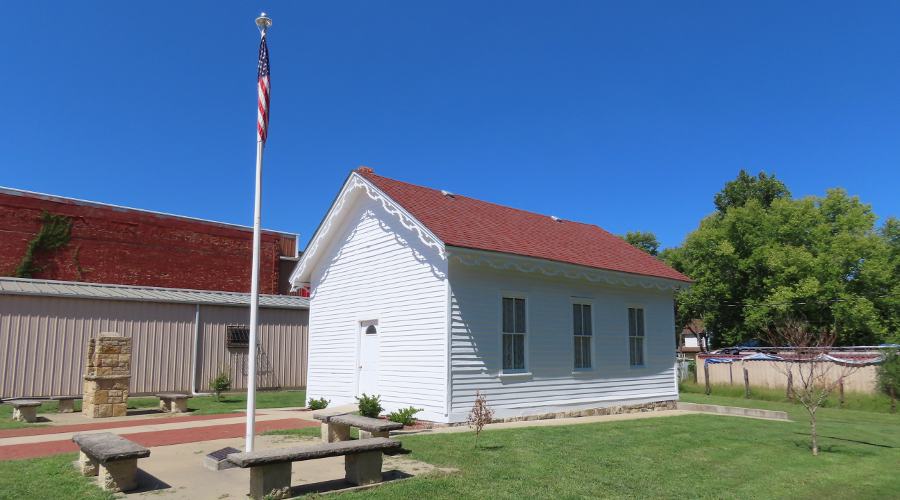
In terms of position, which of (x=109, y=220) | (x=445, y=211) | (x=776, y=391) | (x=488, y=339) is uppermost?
(x=109, y=220)

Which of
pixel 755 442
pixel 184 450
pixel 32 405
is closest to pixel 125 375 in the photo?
pixel 32 405

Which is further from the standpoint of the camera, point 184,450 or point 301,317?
point 301,317

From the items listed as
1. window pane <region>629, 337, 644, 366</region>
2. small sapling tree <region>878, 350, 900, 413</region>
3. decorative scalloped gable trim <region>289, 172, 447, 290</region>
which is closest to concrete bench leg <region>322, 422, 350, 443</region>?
decorative scalloped gable trim <region>289, 172, 447, 290</region>

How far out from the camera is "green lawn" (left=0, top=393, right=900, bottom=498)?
7.36 metres

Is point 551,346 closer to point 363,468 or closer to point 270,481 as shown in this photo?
point 363,468

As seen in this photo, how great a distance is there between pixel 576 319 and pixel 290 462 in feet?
35.6

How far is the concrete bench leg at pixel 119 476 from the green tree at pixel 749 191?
48914mm

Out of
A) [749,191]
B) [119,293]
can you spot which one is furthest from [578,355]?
[749,191]

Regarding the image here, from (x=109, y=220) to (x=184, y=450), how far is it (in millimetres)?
24432

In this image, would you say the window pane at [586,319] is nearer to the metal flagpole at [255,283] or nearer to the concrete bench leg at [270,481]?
the metal flagpole at [255,283]

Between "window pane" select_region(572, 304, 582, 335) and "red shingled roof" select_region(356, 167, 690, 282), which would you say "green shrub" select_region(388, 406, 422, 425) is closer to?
"red shingled roof" select_region(356, 167, 690, 282)

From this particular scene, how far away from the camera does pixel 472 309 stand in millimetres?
13789

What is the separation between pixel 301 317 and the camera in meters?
25.6

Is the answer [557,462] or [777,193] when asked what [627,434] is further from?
[777,193]
